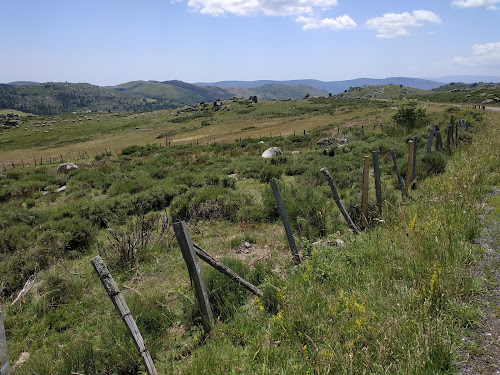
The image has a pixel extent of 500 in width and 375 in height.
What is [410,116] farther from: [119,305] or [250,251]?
[119,305]

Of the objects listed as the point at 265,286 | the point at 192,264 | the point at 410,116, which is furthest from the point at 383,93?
the point at 192,264

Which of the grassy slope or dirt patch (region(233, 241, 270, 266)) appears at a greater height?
the grassy slope

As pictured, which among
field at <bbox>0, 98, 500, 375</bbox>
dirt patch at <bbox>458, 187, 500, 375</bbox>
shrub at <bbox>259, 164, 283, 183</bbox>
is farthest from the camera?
shrub at <bbox>259, 164, 283, 183</bbox>

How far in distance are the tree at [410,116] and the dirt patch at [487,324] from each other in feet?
86.5

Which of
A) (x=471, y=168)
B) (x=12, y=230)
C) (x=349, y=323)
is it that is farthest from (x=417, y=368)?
(x=12, y=230)

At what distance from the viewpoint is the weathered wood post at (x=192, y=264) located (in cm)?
404

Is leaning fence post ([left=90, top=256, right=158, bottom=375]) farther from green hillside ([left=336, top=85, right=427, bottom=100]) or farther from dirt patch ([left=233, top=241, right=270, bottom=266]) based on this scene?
green hillside ([left=336, top=85, right=427, bottom=100])

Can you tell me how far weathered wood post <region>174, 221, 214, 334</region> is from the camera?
4.04m

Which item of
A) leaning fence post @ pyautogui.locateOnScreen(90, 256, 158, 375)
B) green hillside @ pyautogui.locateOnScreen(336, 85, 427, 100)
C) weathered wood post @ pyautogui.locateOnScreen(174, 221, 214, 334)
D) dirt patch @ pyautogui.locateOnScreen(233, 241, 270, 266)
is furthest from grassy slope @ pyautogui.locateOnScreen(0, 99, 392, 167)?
green hillside @ pyautogui.locateOnScreen(336, 85, 427, 100)

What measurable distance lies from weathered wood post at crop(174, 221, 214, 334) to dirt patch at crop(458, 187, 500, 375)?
3.16 metres

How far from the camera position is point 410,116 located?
91.8 ft

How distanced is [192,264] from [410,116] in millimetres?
30112

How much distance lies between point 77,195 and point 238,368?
16.1 metres

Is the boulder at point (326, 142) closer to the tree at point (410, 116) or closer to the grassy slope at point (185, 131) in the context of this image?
the tree at point (410, 116)
